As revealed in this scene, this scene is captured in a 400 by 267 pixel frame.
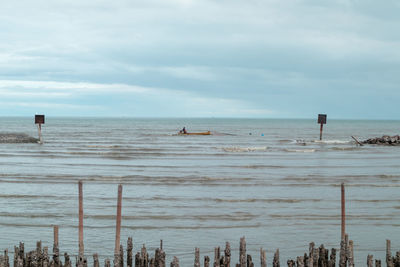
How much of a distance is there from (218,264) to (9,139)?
47451 millimetres

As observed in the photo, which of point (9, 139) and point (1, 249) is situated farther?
point (9, 139)

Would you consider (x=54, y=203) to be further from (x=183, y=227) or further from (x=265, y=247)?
(x=265, y=247)

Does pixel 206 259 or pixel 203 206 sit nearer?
pixel 206 259

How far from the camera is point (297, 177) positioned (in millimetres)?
25141

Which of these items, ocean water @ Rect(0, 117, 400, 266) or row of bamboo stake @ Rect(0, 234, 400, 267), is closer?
row of bamboo stake @ Rect(0, 234, 400, 267)

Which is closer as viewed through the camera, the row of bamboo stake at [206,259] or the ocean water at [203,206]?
the row of bamboo stake at [206,259]

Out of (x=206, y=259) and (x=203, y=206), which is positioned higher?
(x=206, y=259)

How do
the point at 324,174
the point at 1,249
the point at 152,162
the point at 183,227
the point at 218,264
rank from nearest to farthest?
the point at 218,264
the point at 1,249
the point at 183,227
the point at 324,174
the point at 152,162

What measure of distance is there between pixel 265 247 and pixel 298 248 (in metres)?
0.78

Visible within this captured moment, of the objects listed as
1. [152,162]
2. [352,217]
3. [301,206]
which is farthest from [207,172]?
[352,217]

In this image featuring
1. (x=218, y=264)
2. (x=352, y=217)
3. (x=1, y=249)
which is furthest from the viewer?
(x=352, y=217)

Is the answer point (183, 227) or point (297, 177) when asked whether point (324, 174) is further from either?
point (183, 227)

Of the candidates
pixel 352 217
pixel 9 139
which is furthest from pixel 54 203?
pixel 9 139

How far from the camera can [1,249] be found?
11.4 m
